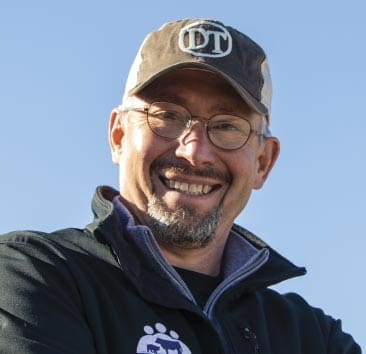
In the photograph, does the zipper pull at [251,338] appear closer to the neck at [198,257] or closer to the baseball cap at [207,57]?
the neck at [198,257]

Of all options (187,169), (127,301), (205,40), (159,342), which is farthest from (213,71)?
(159,342)

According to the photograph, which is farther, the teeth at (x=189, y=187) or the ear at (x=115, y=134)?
the ear at (x=115, y=134)

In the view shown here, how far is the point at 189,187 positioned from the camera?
668 cm

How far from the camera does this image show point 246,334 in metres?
6.37

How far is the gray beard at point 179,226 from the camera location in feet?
21.6

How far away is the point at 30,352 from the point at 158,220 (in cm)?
171

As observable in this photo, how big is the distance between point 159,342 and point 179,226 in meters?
1.01

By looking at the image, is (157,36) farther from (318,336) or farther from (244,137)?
(318,336)

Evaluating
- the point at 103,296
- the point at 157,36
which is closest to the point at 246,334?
the point at 103,296

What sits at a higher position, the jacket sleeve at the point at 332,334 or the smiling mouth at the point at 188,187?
the smiling mouth at the point at 188,187

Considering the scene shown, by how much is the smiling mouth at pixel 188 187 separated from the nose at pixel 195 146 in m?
0.15

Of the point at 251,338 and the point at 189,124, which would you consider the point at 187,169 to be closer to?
the point at 189,124

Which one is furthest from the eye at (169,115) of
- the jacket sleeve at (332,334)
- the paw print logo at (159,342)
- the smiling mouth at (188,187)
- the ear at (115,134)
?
the jacket sleeve at (332,334)

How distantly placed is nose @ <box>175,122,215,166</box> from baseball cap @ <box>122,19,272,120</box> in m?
0.39
